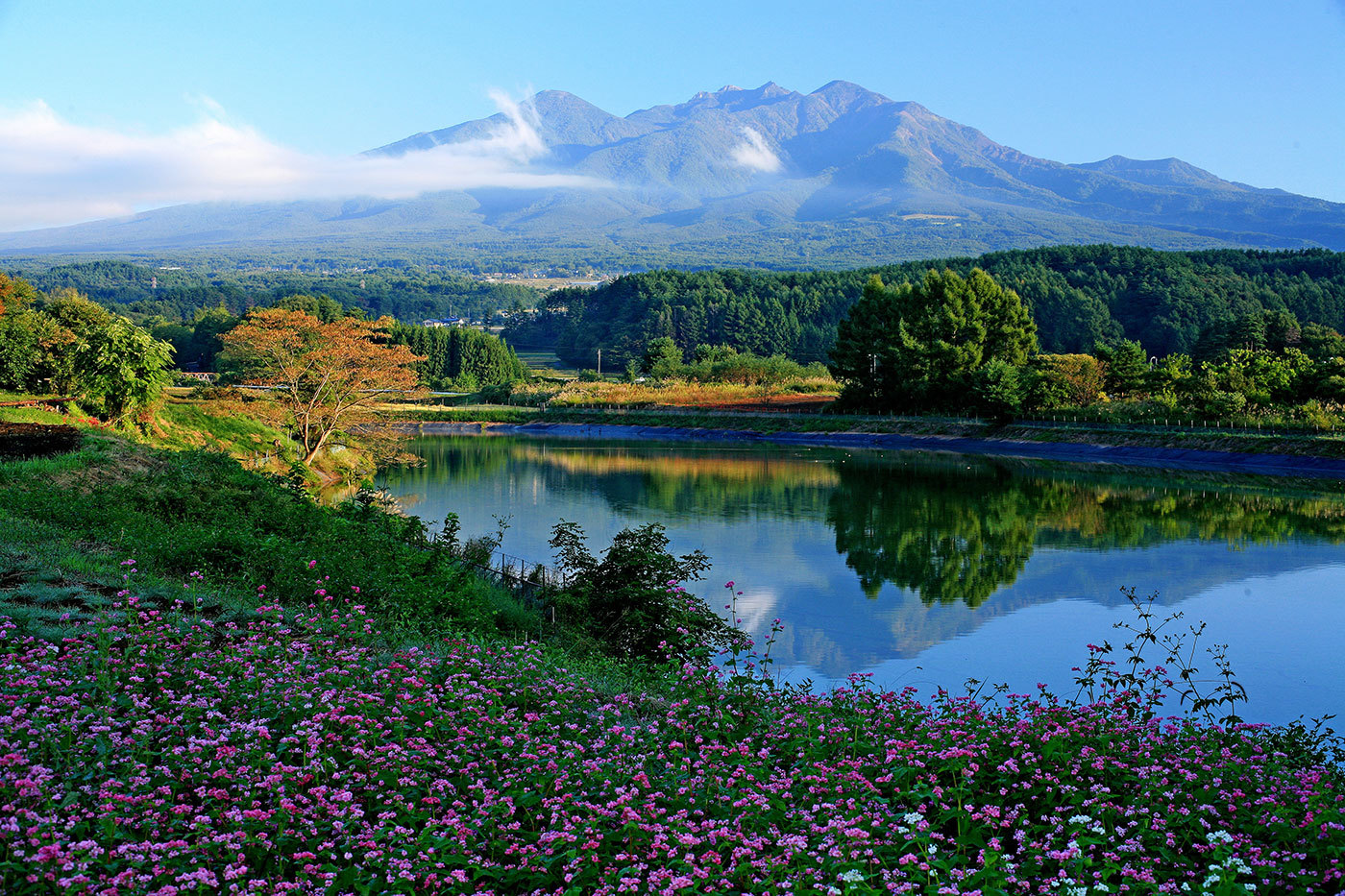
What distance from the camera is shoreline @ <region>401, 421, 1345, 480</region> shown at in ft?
102

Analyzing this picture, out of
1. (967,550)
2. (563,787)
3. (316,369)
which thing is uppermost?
(316,369)

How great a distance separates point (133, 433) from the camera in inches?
747

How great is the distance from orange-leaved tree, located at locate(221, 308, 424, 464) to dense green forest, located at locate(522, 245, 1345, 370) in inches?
1976

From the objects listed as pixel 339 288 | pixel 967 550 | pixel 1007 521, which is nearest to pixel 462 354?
pixel 1007 521

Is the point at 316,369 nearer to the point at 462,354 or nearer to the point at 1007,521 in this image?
the point at 1007,521

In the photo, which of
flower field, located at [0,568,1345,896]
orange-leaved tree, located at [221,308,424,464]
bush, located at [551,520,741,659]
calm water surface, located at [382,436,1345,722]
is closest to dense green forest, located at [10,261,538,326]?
orange-leaved tree, located at [221,308,424,464]

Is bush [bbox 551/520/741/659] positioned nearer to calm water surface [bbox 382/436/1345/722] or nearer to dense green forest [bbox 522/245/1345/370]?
calm water surface [bbox 382/436/1345/722]

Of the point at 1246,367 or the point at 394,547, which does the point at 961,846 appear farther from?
the point at 1246,367

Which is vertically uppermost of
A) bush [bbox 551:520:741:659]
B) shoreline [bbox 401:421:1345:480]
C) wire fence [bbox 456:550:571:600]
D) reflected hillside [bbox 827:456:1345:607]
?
bush [bbox 551:520:741:659]

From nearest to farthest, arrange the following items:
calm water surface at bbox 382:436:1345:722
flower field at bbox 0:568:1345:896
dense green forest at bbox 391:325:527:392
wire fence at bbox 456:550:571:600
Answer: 1. flower field at bbox 0:568:1345:896
2. calm water surface at bbox 382:436:1345:722
3. wire fence at bbox 456:550:571:600
4. dense green forest at bbox 391:325:527:392

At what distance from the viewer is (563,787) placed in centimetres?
471

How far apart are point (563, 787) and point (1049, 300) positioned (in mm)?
83256

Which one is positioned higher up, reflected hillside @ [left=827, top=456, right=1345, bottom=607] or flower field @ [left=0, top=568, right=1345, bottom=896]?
flower field @ [left=0, top=568, right=1345, bottom=896]

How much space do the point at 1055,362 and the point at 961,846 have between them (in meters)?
41.6
